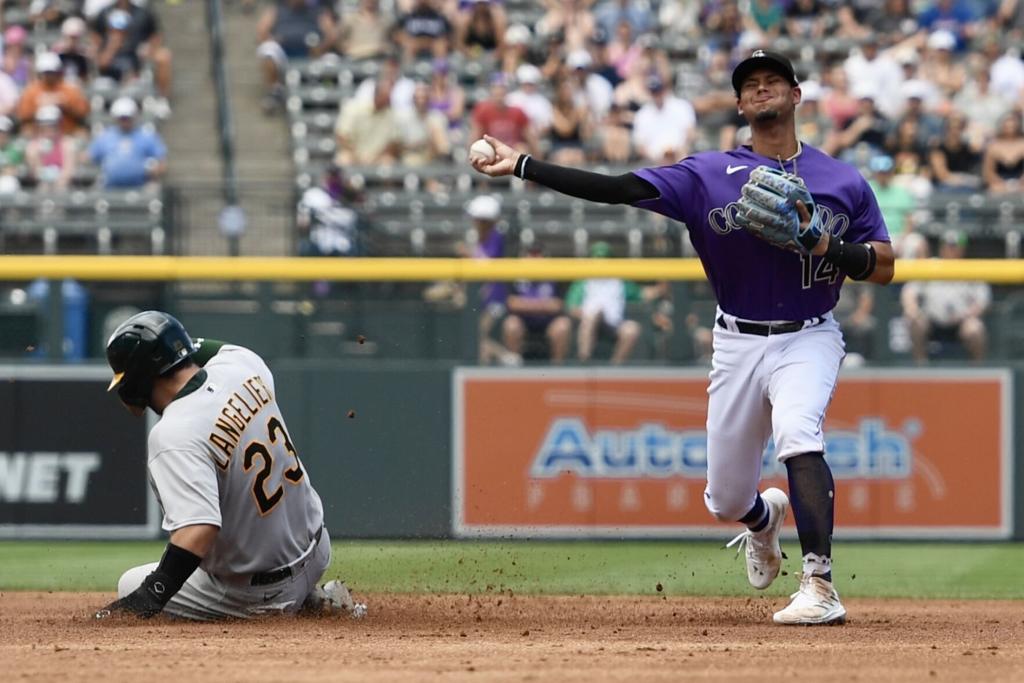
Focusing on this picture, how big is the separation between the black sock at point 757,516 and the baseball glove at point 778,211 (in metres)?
1.22

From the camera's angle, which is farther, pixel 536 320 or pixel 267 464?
pixel 536 320

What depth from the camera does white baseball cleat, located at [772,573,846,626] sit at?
632 cm

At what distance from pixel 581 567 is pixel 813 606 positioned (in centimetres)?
357

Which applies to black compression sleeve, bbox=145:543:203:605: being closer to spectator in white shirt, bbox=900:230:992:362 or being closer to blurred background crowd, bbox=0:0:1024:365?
blurred background crowd, bbox=0:0:1024:365

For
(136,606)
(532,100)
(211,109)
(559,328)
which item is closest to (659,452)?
(559,328)

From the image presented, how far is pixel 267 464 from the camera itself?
20.1 ft

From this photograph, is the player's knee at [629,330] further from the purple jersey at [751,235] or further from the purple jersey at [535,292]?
the purple jersey at [751,235]

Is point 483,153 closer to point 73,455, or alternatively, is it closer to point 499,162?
point 499,162

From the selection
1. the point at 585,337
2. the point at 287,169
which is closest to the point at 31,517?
the point at 585,337

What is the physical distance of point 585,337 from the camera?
1134cm

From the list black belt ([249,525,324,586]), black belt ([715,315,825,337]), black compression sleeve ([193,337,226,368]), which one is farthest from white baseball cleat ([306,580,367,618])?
black belt ([715,315,825,337])

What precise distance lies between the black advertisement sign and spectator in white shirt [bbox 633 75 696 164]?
16.2 ft

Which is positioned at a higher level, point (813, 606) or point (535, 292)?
point (535, 292)

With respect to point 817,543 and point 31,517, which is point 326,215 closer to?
point 31,517
